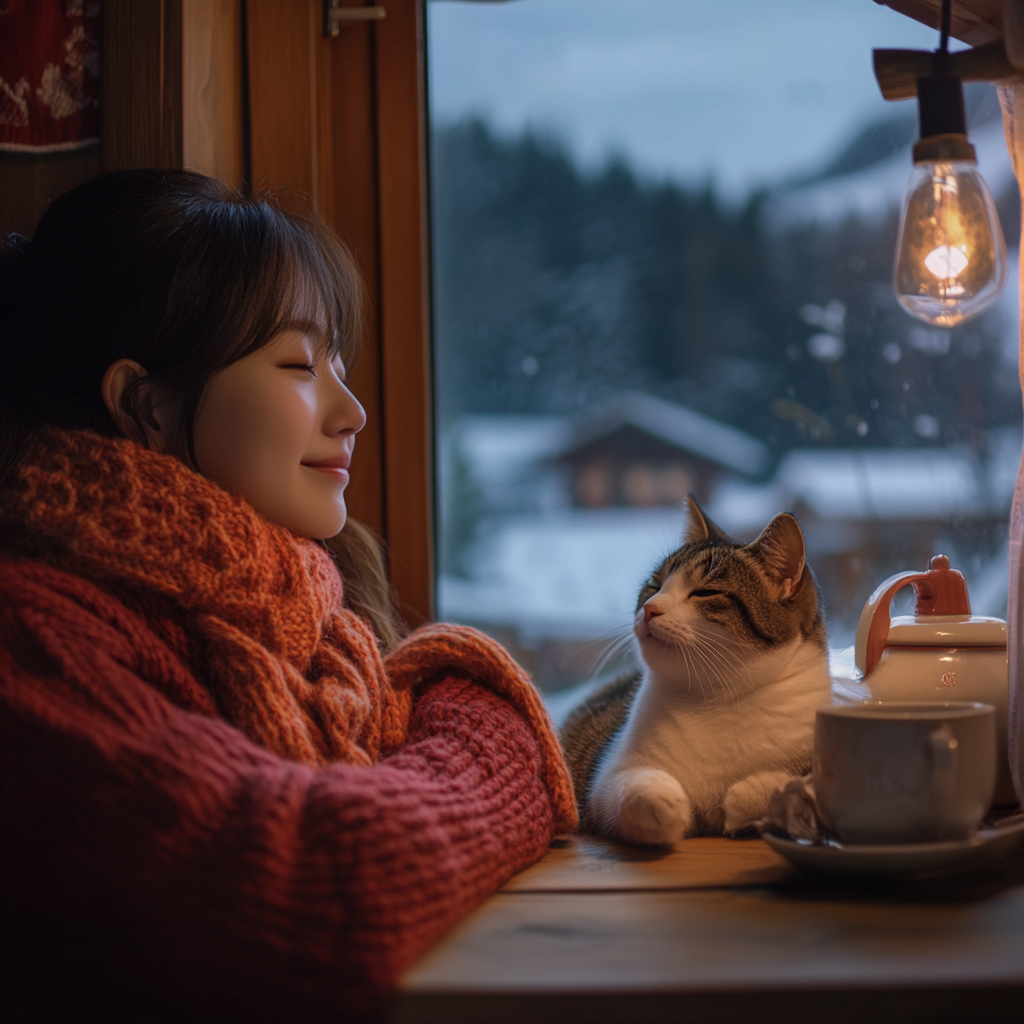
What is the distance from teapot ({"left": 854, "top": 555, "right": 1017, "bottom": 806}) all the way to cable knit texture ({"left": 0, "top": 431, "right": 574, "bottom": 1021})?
0.38m

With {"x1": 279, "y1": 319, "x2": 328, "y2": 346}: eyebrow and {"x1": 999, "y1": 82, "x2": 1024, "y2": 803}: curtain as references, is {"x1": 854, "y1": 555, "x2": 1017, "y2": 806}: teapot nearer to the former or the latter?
{"x1": 999, "y1": 82, "x2": 1024, "y2": 803}: curtain

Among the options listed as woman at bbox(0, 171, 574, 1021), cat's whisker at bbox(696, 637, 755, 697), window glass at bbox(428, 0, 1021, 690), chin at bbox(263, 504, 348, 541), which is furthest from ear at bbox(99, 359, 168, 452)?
cat's whisker at bbox(696, 637, 755, 697)

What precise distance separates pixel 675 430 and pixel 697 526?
219mm

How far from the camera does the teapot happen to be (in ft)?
3.01

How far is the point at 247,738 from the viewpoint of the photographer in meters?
0.68

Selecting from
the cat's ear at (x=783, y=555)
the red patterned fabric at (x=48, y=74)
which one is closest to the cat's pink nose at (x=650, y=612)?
the cat's ear at (x=783, y=555)

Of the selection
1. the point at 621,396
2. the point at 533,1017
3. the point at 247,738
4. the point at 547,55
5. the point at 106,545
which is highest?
the point at 547,55

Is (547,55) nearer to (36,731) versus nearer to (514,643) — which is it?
(514,643)

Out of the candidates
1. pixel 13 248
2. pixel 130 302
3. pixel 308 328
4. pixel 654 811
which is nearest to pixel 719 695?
pixel 654 811

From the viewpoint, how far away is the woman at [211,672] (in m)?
0.56

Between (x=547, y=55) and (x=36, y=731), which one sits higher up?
(x=547, y=55)

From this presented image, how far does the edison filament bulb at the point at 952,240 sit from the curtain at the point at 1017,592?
0.18ft

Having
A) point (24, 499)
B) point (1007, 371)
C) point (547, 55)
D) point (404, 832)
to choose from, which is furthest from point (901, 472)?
point (24, 499)

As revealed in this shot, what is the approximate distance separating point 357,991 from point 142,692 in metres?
0.26
